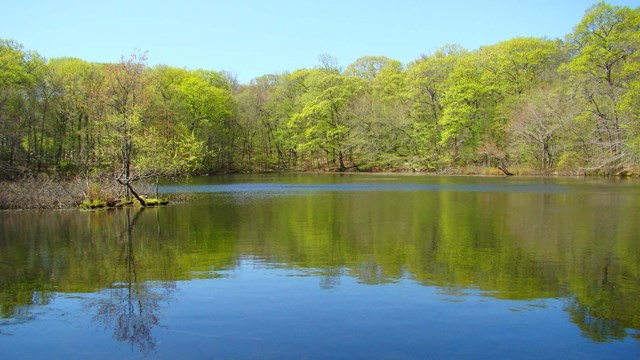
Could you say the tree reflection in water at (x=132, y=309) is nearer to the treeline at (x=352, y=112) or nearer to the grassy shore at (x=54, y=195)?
the grassy shore at (x=54, y=195)

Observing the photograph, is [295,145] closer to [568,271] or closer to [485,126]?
[485,126]

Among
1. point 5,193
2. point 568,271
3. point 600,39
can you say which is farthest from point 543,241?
point 600,39

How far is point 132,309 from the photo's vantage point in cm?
1077

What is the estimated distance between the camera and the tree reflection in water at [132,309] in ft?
30.3

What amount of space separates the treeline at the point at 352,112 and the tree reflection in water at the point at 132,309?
67.1ft

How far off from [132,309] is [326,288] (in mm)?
4239

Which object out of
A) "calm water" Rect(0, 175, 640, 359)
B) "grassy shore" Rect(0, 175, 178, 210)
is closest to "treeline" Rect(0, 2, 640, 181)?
"grassy shore" Rect(0, 175, 178, 210)

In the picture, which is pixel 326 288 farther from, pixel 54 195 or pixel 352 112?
pixel 352 112

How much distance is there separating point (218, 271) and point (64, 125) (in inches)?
1892

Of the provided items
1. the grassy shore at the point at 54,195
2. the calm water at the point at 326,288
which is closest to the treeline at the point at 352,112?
the grassy shore at the point at 54,195

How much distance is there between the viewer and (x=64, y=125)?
181 feet

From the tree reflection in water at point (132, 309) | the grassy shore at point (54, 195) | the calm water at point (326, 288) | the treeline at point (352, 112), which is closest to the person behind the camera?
the calm water at point (326, 288)

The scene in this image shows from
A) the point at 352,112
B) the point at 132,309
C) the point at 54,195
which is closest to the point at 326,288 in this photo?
the point at 132,309

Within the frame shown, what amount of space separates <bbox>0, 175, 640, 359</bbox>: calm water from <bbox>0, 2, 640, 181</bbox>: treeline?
12803mm
